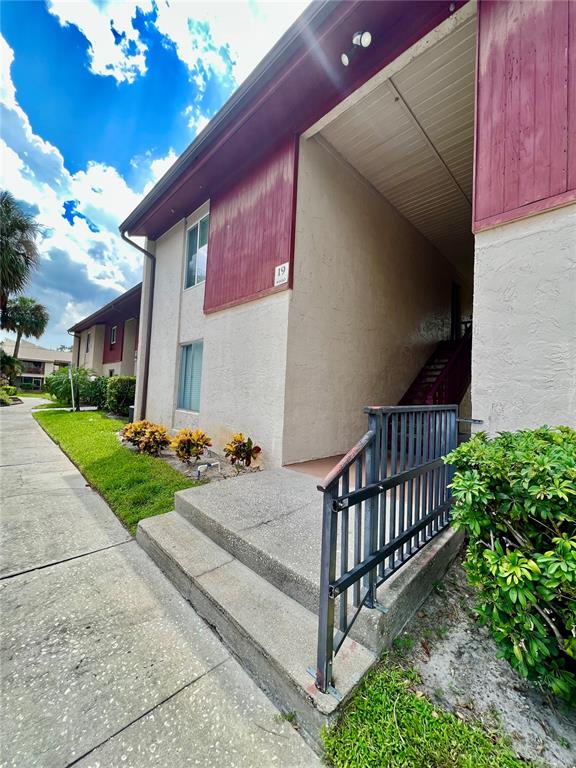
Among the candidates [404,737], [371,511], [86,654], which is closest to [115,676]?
[86,654]

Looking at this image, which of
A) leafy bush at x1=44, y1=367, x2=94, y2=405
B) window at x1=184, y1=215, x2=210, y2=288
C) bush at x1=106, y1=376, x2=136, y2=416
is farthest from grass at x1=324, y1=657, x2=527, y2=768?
leafy bush at x1=44, y1=367, x2=94, y2=405

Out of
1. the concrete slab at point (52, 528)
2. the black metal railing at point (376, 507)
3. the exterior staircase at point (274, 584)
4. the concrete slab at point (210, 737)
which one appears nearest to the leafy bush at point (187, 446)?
the concrete slab at point (52, 528)

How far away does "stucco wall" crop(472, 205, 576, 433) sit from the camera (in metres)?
2.44

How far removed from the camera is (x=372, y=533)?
69.4 inches

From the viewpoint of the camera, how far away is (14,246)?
635 inches

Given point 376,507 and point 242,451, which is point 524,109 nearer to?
point 376,507

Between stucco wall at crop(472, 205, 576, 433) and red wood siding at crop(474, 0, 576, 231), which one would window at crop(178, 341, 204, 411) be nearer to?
stucco wall at crop(472, 205, 576, 433)

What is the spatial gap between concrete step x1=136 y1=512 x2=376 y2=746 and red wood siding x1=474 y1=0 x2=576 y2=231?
362cm

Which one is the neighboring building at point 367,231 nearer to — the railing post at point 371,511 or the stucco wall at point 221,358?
the stucco wall at point 221,358

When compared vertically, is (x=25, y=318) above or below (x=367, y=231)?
above

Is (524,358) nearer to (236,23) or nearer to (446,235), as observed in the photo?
(236,23)

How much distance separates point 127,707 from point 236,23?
7.40m

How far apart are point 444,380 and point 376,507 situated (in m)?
6.08

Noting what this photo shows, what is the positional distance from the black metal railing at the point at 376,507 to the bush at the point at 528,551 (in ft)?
1.45
